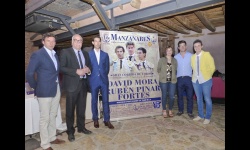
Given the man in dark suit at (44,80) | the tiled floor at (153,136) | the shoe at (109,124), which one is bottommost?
the tiled floor at (153,136)

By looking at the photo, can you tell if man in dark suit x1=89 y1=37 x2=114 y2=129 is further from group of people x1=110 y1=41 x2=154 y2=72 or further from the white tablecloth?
Result: the white tablecloth

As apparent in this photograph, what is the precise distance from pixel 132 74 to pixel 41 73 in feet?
7.97

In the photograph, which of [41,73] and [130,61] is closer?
[41,73]

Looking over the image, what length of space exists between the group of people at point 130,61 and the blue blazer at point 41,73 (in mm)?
1842

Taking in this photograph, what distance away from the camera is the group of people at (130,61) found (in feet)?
14.8

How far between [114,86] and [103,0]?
2584 millimetres

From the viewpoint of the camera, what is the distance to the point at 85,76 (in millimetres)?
3564

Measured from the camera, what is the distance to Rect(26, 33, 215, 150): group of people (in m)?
2.88

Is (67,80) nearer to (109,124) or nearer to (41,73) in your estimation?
(41,73)

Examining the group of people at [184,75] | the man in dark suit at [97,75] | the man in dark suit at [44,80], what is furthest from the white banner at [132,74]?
the man in dark suit at [44,80]

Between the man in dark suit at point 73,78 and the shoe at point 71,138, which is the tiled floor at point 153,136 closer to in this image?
the shoe at point 71,138

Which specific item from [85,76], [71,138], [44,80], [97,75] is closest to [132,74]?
[97,75]

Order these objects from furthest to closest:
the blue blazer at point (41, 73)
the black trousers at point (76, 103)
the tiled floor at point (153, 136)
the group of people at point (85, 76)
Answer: the black trousers at point (76, 103) → the tiled floor at point (153, 136) → the group of people at point (85, 76) → the blue blazer at point (41, 73)
